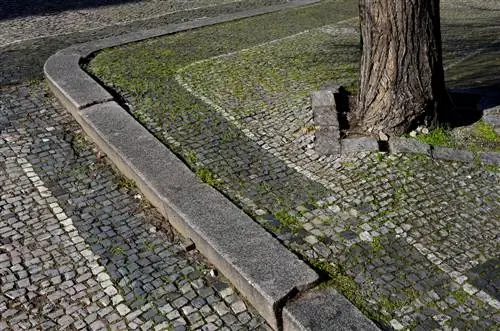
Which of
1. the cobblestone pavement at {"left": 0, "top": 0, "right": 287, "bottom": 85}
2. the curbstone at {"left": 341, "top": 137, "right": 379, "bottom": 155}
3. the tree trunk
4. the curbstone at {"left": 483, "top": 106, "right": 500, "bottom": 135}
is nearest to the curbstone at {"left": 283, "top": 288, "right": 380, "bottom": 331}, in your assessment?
the curbstone at {"left": 341, "top": 137, "right": 379, "bottom": 155}

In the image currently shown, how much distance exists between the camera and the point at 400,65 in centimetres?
549

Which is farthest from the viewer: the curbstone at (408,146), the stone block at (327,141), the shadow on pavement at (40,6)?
the shadow on pavement at (40,6)

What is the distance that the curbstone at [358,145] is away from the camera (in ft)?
17.9

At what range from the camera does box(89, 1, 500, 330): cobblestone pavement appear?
149 inches

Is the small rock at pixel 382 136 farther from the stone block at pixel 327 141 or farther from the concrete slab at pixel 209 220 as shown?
the concrete slab at pixel 209 220

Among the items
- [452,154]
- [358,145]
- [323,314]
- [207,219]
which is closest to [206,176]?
[207,219]

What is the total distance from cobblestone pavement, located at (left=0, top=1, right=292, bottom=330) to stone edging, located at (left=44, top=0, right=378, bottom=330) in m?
0.13

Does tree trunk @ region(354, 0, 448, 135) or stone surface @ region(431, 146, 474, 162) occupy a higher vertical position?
tree trunk @ region(354, 0, 448, 135)

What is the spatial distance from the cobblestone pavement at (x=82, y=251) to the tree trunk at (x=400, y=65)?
7.67 feet

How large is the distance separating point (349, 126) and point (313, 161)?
755 mm

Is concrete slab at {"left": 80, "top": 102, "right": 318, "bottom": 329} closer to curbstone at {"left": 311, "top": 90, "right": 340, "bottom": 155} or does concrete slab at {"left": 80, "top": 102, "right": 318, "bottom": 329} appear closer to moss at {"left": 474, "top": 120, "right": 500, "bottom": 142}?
curbstone at {"left": 311, "top": 90, "right": 340, "bottom": 155}

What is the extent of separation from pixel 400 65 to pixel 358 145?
0.82 m

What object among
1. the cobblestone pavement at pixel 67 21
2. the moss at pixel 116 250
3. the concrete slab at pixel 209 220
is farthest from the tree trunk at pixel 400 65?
the cobblestone pavement at pixel 67 21

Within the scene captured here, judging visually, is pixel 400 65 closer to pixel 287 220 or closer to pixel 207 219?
pixel 287 220
